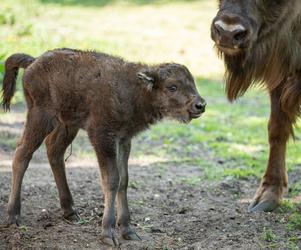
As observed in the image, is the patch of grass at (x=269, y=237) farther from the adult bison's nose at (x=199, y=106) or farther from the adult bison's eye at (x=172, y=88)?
the adult bison's eye at (x=172, y=88)

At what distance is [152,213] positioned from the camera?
19.9 feet

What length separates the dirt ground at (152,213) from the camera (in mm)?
5172

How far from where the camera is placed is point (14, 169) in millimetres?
5422

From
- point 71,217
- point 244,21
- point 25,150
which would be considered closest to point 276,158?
point 244,21

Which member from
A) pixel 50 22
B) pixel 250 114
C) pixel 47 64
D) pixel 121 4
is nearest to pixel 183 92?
pixel 47 64

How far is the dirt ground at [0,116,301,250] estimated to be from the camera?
5.17m

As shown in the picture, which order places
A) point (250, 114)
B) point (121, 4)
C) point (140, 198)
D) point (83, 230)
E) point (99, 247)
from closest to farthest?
1. point (99, 247)
2. point (83, 230)
3. point (140, 198)
4. point (250, 114)
5. point (121, 4)

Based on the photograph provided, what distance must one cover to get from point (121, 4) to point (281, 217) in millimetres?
14915

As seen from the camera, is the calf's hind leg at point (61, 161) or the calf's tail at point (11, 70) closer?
the calf's hind leg at point (61, 161)

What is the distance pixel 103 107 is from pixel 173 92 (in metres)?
0.50

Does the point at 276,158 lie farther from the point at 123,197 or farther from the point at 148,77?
the point at 148,77

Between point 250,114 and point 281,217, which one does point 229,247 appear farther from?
point 250,114

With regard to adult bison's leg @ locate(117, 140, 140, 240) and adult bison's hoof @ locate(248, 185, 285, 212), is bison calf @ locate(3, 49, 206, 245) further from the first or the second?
adult bison's hoof @ locate(248, 185, 285, 212)

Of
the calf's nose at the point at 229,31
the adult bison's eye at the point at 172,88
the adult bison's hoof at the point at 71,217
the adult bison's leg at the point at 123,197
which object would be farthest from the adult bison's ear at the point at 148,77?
the adult bison's hoof at the point at 71,217
